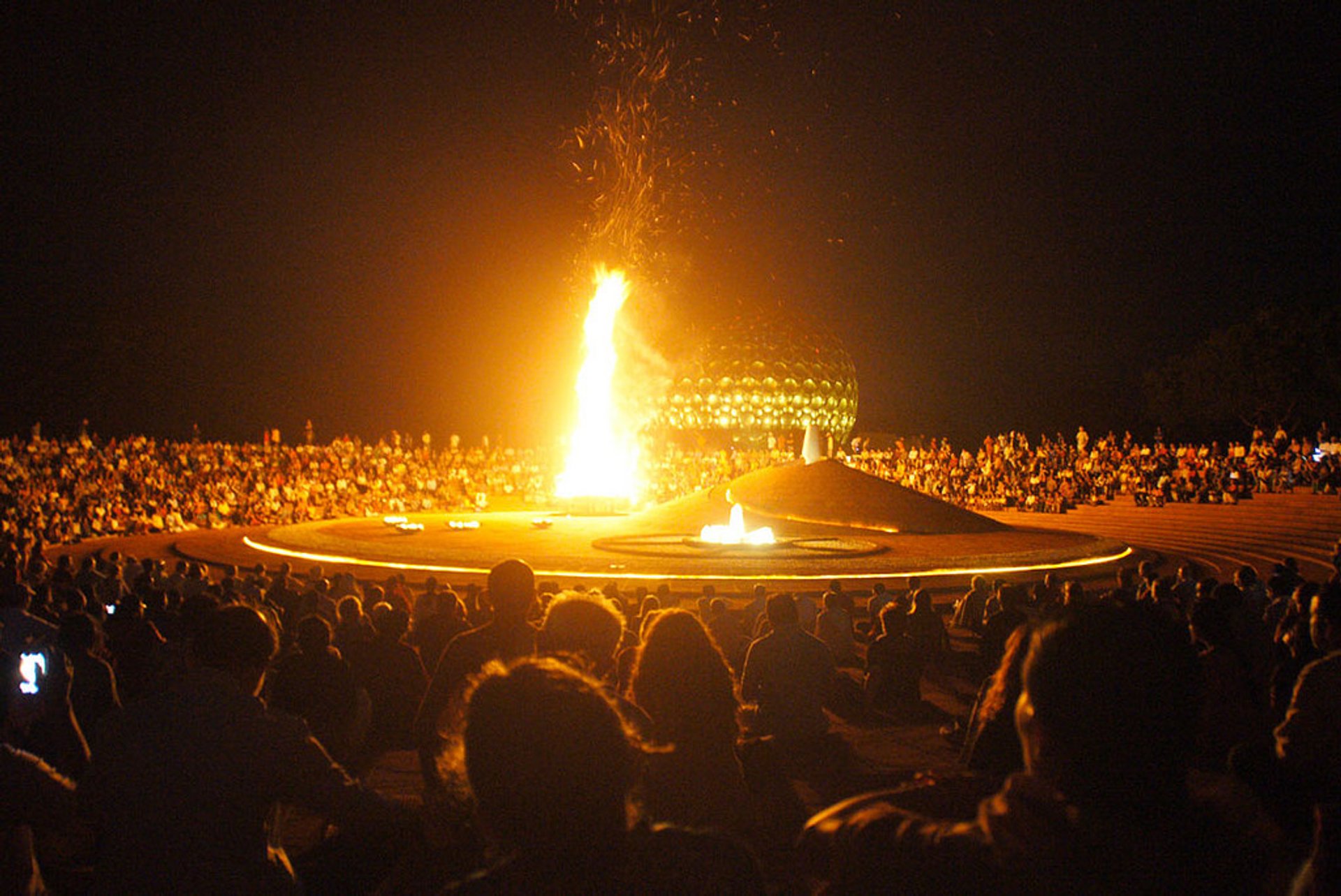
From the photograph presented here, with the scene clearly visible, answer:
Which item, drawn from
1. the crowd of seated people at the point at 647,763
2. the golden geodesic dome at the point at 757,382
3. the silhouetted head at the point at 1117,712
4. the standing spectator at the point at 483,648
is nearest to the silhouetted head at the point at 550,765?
the crowd of seated people at the point at 647,763

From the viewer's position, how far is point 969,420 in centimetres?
6950

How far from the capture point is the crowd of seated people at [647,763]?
187 centimetres

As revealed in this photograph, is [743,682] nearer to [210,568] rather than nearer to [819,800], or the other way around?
[819,800]

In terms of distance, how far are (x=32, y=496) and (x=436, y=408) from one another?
3557 cm

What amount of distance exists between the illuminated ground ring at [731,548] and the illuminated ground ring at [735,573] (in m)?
1.20

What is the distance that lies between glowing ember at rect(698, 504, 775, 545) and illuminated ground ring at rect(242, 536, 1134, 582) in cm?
396

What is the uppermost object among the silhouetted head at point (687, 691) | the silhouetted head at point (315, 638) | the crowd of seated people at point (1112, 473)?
the crowd of seated people at point (1112, 473)

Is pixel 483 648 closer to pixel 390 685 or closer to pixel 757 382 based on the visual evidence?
pixel 390 685

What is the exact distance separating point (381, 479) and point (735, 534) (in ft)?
67.3

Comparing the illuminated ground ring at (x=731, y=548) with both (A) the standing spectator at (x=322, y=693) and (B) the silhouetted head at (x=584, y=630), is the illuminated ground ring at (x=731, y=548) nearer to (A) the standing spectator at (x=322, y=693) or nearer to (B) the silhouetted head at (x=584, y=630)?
(A) the standing spectator at (x=322, y=693)

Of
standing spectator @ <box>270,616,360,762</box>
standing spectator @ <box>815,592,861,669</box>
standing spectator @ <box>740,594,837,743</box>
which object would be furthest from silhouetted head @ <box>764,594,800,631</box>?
standing spectator @ <box>815,592,861,669</box>

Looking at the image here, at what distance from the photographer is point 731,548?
70.9 feet

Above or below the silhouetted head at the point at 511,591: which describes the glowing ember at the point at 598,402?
above

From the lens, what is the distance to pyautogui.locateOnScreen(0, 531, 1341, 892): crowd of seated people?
6.13ft
